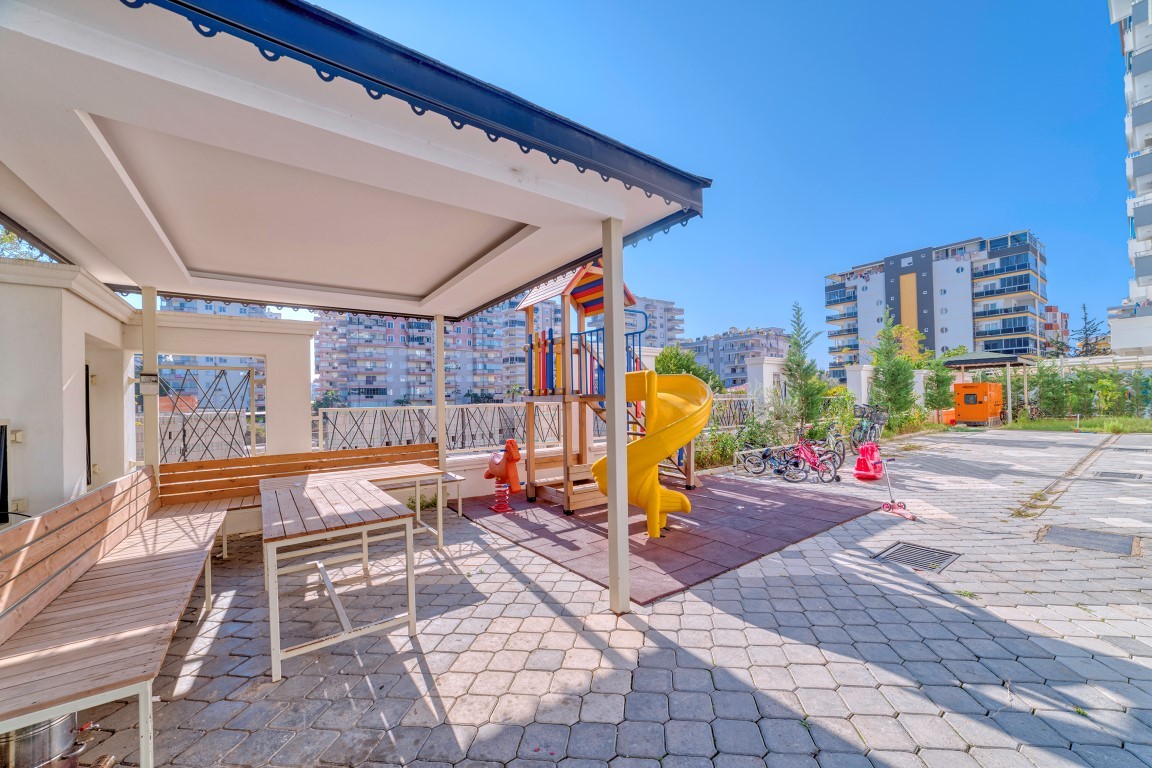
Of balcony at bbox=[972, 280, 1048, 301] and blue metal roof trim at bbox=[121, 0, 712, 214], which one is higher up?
balcony at bbox=[972, 280, 1048, 301]

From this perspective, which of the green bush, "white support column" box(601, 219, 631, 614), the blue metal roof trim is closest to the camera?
the blue metal roof trim

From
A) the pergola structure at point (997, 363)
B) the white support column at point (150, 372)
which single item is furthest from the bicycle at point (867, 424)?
the white support column at point (150, 372)

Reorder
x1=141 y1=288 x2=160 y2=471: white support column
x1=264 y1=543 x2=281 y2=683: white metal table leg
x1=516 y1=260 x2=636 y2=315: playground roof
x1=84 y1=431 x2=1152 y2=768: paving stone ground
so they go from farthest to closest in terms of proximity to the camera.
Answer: x1=516 y1=260 x2=636 y2=315: playground roof → x1=141 y1=288 x2=160 y2=471: white support column → x1=264 y1=543 x2=281 y2=683: white metal table leg → x1=84 y1=431 x2=1152 y2=768: paving stone ground

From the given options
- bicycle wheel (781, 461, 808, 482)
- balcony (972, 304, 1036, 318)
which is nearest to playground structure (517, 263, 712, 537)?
bicycle wheel (781, 461, 808, 482)

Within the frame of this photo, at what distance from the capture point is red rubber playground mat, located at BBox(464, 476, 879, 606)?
3799 millimetres

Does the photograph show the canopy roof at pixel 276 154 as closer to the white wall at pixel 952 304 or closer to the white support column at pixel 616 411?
the white support column at pixel 616 411

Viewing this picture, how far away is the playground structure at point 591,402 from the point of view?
4.64 m

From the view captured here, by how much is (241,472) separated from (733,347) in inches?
3653

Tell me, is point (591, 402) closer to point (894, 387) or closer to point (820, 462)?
point (820, 462)

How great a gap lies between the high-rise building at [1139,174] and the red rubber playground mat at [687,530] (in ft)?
80.5

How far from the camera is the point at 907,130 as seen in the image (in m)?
16.6

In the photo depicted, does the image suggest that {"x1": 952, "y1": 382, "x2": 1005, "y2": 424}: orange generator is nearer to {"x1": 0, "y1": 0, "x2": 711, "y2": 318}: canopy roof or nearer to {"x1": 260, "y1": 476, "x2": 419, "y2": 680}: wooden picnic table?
{"x1": 0, "y1": 0, "x2": 711, "y2": 318}: canopy roof

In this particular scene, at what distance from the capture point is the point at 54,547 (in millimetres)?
2270

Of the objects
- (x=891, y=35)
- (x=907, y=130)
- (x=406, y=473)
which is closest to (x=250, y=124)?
(x=406, y=473)
